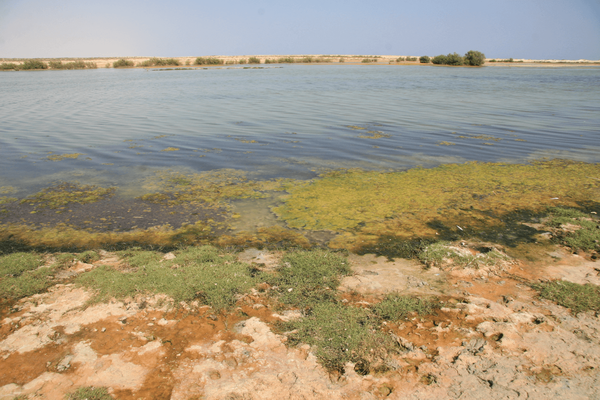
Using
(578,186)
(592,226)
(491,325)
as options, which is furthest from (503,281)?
(578,186)

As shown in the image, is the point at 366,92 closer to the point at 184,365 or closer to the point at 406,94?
the point at 406,94

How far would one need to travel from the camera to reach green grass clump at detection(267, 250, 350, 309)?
3503mm

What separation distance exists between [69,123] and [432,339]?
14189 millimetres

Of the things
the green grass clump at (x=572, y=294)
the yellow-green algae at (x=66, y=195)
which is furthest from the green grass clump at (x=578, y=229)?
the yellow-green algae at (x=66, y=195)

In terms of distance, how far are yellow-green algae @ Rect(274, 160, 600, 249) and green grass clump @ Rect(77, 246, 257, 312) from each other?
1452 mm

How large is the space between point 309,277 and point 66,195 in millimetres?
4895

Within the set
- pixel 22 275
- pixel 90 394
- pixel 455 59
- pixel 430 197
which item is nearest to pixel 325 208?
pixel 430 197

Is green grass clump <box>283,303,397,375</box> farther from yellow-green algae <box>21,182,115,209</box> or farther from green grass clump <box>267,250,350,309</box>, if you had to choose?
yellow-green algae <box>21,182,115,209</box>

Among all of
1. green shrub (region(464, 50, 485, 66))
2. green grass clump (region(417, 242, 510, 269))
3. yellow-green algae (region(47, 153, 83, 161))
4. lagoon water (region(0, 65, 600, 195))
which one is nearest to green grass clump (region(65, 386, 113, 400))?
green grass clump (region(417, 242, 510, 269))

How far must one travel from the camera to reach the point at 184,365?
2.71 metres

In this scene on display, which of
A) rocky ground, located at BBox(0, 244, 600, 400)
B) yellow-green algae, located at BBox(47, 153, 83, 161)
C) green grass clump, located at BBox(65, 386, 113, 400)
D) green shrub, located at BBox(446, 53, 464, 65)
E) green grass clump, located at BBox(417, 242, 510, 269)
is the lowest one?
rocky ground, located at BBox(0, 244, 600, 400)

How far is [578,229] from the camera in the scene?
4801 millimetres

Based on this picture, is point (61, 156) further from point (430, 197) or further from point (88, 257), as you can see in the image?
point (430, 197)

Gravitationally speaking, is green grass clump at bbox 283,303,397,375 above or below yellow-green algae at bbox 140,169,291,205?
below
